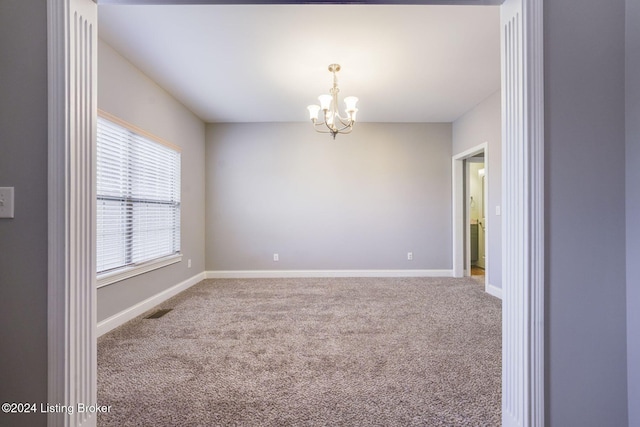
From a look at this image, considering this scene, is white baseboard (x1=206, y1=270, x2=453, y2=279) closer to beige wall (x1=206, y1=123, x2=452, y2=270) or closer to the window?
beige wall (x1=206, y1=123, x2=452, y2=270)

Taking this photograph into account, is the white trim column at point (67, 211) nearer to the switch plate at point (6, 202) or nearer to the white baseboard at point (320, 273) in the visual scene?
the switch plate at point (6, 202)

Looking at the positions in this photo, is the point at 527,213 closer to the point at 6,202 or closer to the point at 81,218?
the point at 81,218

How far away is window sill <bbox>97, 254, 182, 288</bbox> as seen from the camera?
8.62ft

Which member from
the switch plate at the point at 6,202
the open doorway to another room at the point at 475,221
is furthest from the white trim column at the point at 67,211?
the open doorway to another room at the point at 475,221

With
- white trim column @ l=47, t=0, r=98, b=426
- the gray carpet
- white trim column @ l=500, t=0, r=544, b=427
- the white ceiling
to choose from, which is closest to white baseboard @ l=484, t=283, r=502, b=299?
the gray carpet

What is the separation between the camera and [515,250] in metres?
1.19

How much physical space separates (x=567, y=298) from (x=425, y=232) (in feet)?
12.9

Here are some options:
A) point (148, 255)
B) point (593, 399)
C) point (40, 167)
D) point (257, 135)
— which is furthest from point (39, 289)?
point (257, 135)

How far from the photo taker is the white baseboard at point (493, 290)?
373 cm

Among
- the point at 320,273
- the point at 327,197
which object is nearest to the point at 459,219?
the point at 327,197

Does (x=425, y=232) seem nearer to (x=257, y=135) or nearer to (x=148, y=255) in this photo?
(x=257, y=135)

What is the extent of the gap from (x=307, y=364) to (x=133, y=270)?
218 cm

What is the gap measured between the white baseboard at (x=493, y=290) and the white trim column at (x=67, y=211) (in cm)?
416

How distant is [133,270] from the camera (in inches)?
120
